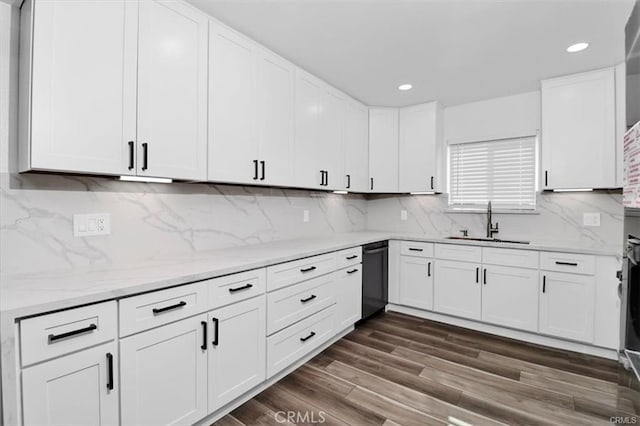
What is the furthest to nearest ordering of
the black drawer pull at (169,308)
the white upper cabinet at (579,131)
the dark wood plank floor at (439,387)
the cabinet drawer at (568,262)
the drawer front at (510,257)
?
the drawer front at (510,257)
the white upper cabinet at (579,131)
the cabinet drawer at (568,262)
the dark wood plank floor at (439,387)
the black drawer pull at (169,308)

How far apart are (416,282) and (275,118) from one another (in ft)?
7.50

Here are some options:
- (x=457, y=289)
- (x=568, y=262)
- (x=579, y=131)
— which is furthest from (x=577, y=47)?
(x=457, y=289)

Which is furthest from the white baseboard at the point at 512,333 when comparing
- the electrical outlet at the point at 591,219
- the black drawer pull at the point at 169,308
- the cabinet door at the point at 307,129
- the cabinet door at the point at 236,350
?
the black drawer pull at the point at 169,308

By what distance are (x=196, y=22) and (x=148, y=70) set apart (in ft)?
1.60

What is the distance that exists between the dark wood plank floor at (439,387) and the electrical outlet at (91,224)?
1310mm

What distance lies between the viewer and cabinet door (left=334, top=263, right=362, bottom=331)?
2.74 metres

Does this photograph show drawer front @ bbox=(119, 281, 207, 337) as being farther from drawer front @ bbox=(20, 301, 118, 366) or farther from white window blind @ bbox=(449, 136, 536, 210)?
white window blind @ bbox=(449, 136, 536, 210)

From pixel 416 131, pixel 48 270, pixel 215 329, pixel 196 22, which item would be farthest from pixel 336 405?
pixel 416 131

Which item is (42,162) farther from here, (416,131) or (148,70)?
(416,131)

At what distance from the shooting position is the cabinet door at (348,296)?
274 centimetres

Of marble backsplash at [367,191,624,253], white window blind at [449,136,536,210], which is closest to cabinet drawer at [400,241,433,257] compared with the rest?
marble backsplash at [367,191,624,253]

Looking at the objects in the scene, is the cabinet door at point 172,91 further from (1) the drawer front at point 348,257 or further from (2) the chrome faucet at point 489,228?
(2) the chrome faucet at point 489,228

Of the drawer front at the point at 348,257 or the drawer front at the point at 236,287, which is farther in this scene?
the drawer front at the point at 348,257

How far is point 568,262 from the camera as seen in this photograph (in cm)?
262
